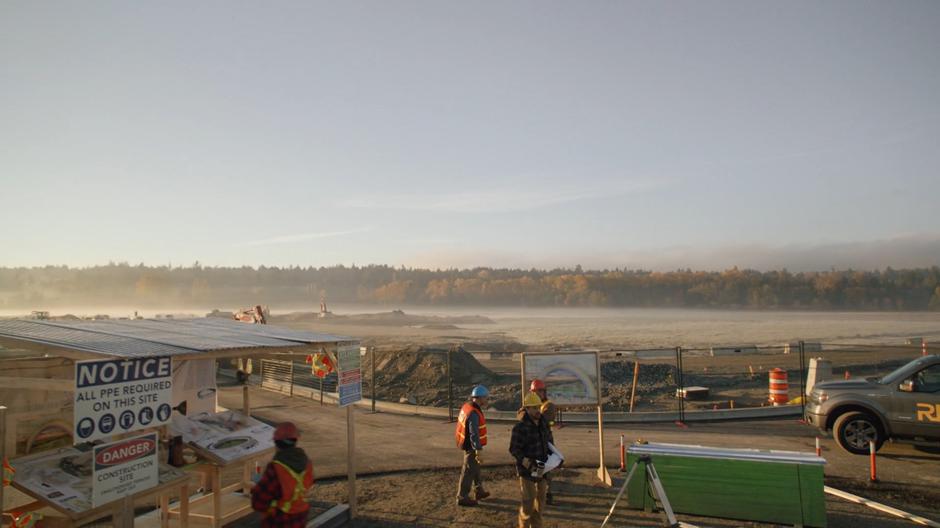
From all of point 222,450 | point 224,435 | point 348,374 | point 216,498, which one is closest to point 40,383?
point 222,450

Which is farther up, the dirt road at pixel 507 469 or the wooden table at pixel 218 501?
the wooden table at pixel 218 501

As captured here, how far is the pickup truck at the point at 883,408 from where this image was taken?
12.4 m

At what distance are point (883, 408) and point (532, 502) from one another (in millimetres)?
9195

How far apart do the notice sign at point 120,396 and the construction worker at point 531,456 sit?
4.41 meters

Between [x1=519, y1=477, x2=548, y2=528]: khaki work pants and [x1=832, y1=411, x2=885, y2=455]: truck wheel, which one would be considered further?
[x1=832, y1=411, x2=885, y2=455]: truck wheel

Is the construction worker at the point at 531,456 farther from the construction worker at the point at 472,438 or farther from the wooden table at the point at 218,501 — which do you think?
the wooden table at the point at 218,501

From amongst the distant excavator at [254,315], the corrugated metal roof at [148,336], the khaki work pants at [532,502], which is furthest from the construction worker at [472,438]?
the distant excavator at [254,315]

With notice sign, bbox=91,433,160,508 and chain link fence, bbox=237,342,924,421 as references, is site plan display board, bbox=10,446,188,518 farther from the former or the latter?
chain link fence, bbox=237,342,924,421

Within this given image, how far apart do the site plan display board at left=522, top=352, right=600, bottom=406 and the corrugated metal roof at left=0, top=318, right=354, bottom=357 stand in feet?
13.7

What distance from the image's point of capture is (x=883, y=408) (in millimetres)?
12727

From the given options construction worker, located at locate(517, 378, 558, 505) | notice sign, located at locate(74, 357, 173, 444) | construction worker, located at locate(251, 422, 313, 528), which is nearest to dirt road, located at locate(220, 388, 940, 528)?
construction worker, located at locate(517, 378, 558, 505)

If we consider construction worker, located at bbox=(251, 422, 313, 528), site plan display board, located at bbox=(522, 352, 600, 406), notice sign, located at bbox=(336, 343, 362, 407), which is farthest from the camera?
site plan display board, located at bbox=(522, 352, 600, 406)

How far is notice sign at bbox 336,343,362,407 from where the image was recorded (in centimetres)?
980

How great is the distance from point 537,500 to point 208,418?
208 inches
